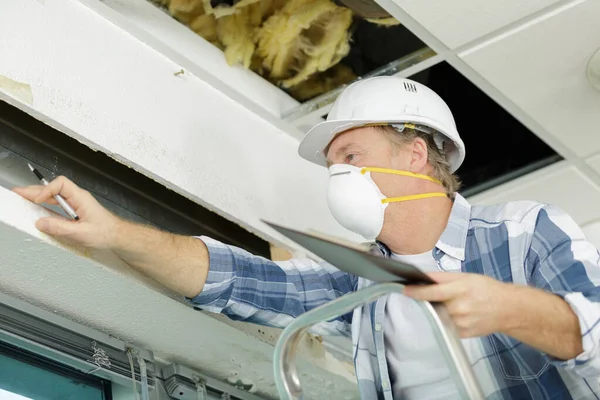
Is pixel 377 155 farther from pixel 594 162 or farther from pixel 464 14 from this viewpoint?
pixel 594 162

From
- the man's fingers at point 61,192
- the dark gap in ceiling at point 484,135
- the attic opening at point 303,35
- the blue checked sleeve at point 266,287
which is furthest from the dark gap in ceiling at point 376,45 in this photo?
the man's fingers at point 61,192

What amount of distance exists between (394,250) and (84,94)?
74cm

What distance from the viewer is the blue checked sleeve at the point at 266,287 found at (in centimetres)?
191

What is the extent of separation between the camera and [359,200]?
6.29 feet

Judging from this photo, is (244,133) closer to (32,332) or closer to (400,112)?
(400,112)

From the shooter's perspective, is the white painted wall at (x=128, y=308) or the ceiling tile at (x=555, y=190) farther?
the ceiling tile at (x=555, y=190)

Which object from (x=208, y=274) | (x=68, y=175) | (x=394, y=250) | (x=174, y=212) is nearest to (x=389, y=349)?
(x=394, y=250)

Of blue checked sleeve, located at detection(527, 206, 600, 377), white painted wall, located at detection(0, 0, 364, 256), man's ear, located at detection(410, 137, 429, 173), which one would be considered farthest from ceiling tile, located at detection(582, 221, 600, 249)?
blue checked sleeve, located at detection(527, 206, 600, 377)

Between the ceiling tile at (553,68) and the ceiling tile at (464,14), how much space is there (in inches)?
2.4

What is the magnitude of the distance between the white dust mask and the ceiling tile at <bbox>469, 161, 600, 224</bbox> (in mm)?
963

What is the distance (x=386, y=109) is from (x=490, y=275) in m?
0.46

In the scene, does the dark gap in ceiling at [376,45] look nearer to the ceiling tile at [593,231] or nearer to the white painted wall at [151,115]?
the white painted wall at [151,115]

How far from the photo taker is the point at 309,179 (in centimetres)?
256

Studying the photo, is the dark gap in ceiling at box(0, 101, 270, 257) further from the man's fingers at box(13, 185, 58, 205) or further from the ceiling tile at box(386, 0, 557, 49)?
the ceiling tile at box(386, 0, 557, 49)
